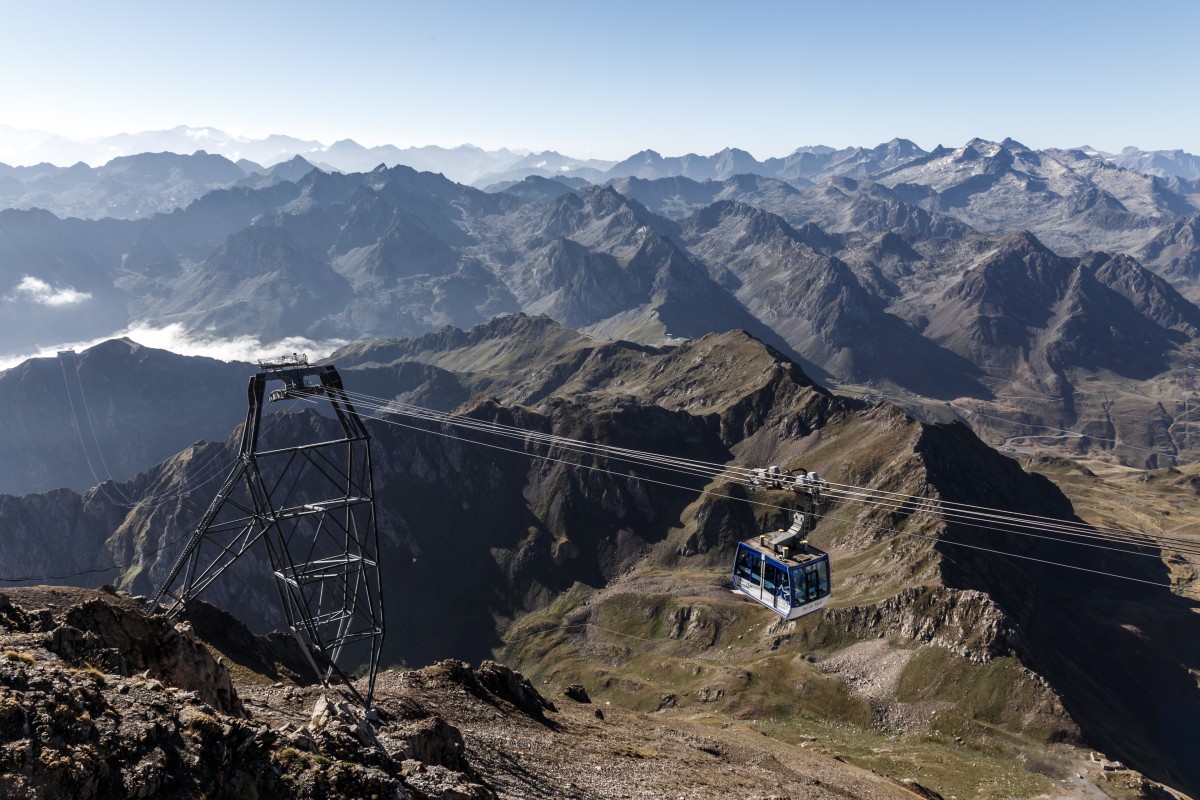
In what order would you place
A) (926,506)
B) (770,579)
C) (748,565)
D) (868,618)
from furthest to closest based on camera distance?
(868,618), (926,506), (748,565), (770,579)

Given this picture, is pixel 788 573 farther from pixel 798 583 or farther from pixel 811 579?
pixel 811 579

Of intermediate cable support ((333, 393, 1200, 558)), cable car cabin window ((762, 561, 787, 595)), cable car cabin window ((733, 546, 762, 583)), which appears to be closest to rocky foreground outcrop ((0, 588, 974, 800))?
cable car cabin window ((762, 561, 787, 595))

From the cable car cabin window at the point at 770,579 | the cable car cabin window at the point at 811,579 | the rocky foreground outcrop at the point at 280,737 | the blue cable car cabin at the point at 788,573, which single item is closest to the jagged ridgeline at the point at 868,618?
the blue cable car cabin at the point at 788,573

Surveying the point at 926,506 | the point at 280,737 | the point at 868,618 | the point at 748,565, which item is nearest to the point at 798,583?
the point at 748,565

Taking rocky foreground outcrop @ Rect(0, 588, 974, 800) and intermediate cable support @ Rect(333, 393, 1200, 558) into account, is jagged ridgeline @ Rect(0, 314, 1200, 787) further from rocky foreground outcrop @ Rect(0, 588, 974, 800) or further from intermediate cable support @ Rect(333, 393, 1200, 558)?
rocky foreground outcrop @ Rect(0, 588, 974, 800)

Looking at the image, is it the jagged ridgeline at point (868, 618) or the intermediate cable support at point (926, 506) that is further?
the jagged ridgeline at point (868, 618)

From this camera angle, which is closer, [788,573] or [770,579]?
[788,573]

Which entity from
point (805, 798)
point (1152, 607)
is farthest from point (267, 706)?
point (1152, 607)

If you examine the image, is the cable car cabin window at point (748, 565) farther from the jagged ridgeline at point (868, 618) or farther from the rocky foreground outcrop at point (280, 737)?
the jagged ridgeline at point (868, 618)
